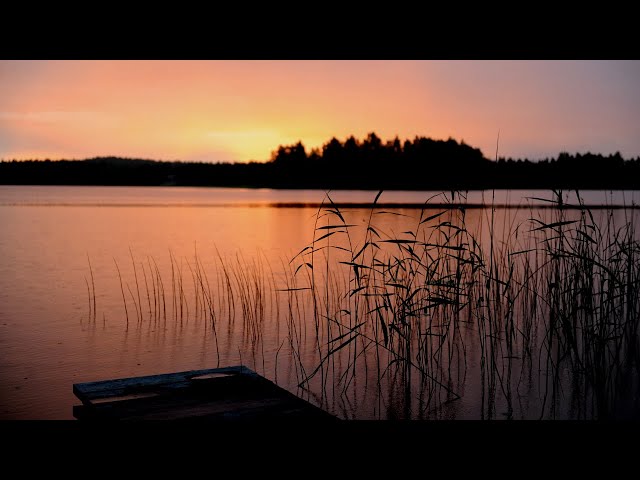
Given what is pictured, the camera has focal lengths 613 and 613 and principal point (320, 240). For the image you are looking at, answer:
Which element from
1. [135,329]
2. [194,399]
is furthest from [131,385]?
[135,329]

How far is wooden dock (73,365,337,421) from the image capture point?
2.30 m

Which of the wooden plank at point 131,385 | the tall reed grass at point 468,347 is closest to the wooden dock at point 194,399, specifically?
the wooden plank at point 131,385

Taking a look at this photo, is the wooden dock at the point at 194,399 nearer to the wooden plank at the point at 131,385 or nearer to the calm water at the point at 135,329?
the wooden plank at the point at 131,385

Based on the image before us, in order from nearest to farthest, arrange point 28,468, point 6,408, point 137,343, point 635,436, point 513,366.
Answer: point 28,468 < point 635,436 < point 6,408 < point 513,366 < point 137,343

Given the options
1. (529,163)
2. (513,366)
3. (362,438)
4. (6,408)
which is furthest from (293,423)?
(529,163)

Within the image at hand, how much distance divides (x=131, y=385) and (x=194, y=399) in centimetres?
36

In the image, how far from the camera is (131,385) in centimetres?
271

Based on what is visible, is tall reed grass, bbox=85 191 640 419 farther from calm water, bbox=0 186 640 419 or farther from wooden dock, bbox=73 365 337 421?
wooden dock, bbox=73 365 337 421

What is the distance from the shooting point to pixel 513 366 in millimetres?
3918

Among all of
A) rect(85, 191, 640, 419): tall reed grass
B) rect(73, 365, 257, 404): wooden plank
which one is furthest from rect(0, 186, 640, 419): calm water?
rect(73, 365, 257, 404): wooden plank

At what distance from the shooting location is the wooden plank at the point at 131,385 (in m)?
2.59

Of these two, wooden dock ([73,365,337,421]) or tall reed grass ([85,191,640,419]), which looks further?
tall reed grass ([85,191,640,419])
